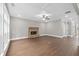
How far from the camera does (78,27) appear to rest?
78.9 inches

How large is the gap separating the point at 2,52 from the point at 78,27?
1.71 metres

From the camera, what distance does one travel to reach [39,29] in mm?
2121

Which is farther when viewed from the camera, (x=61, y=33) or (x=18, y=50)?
(x=61, y=33)

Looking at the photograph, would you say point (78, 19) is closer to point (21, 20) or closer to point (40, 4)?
point (40, 4)

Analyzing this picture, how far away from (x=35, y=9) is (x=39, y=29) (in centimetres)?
46

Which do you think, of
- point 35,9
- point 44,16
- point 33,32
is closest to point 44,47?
point 33,32

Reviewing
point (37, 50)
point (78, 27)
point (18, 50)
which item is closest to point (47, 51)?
point (37, 50)

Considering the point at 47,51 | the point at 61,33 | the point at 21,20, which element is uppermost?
the point at 21,20

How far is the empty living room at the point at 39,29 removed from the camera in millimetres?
1952

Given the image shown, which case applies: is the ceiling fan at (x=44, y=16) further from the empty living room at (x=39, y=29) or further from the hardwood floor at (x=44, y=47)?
the hardwood floor at (x=44, y=47)

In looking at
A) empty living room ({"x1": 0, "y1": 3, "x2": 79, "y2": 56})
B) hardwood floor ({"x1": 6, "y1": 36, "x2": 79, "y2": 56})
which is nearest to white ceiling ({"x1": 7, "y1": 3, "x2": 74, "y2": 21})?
empty living room ({"x1": 0, "y1": 3, "x2": 79, "y2": 56})

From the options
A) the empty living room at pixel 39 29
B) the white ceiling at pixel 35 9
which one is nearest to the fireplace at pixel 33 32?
the empty living room at pixel 39 29

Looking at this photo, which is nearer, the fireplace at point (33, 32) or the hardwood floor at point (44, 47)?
the hardwood floor at point (44, 47)

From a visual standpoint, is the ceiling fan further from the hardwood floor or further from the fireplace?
the hardwood floor
